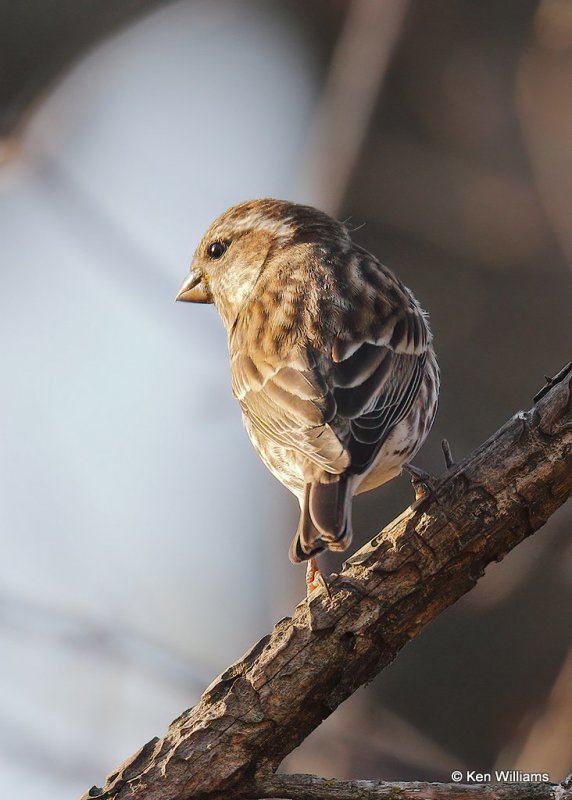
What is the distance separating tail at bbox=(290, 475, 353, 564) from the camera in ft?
11.5

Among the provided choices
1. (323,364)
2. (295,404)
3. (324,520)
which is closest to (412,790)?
(324,520)

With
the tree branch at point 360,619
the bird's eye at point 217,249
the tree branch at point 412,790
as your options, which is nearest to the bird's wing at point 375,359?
the tree branch at point 360,619

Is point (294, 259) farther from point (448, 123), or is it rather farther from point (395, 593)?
point (395, 593)

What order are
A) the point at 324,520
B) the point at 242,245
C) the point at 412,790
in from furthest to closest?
the point at 242,245, the point at 324,520, the point at 412,790

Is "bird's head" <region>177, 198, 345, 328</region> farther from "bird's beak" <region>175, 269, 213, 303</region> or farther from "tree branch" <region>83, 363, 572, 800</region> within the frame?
"tree branch" <region>83, 363, 572, 800</region>


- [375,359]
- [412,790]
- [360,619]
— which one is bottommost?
[412,790]

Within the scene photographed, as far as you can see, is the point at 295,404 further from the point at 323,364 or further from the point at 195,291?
the point at 195,291

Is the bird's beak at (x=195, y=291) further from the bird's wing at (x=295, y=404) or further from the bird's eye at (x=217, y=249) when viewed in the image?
the bird's wing at (x=295, y=404)

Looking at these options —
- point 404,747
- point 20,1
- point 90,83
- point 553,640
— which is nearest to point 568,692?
point 553,640

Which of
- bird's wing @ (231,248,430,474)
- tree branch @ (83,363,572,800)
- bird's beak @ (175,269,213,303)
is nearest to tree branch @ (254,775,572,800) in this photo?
tree branch @ (83,363,572,800)

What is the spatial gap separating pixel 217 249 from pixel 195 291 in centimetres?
28

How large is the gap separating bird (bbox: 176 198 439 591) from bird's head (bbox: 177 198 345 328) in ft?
0.03

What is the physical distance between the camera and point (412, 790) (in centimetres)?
303

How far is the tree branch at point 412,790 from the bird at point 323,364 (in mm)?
731
